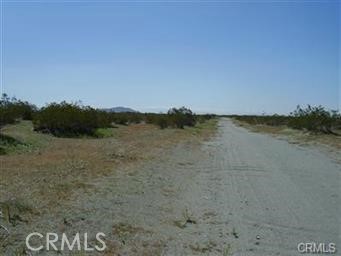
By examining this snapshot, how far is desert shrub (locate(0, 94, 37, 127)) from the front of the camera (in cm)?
3581

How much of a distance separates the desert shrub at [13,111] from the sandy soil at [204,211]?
20.8m

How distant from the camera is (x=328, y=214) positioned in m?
10.4

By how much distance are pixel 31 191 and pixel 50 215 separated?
2558 mm

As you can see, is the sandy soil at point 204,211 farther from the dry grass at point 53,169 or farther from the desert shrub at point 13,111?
the desert shrub at point 13,111

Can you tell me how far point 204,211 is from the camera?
34.8 feet

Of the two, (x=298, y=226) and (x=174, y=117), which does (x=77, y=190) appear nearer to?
(x=298, y=226)

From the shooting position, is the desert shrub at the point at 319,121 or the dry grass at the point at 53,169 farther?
the desert shrub at the point at 319,121

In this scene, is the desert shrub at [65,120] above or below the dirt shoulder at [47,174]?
above

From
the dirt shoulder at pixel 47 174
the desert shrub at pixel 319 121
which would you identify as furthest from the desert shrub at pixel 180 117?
the dirt shoulder at pixel 47 174

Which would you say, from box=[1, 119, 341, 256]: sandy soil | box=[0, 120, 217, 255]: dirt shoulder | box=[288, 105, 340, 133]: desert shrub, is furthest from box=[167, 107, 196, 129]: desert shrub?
box=[1, 119, 341, 256]: sandy soil

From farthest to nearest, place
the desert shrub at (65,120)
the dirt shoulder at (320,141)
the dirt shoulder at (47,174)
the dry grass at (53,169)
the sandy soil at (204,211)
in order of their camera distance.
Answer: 1. the desert shrub at (65,120)
2. the dirt shoulder at (320,141)
3. the dry grass at (53,169)
4. the dirt shoulder at (47,174)
5. the sandy soil at (204,211)

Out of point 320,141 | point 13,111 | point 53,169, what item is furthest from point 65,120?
point 53,169

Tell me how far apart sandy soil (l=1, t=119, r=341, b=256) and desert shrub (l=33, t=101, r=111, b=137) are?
18.0m

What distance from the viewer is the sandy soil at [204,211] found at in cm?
809
